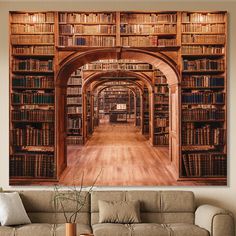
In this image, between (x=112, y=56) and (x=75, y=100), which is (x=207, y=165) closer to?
(x=112, y=56)

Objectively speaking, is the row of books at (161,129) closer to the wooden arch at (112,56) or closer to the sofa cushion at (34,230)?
the wooden arch at (112,56)

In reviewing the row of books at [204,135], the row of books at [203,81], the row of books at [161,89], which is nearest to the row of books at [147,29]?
the row of books at [203,81]

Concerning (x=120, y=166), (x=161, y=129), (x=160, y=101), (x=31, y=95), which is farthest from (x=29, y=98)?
(x=160, y=101)

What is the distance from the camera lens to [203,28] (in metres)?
6.89

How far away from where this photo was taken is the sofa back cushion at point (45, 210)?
632 centimetres

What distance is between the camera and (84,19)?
687 centimetres

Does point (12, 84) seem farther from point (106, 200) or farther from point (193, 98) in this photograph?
point (193, 98)

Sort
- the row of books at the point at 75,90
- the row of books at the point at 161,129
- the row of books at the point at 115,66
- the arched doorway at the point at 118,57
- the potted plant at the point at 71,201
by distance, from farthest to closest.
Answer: the row of books at the point at 115,66 → the row of books at the point at 161,129 → the row of books at the point at 75,90 → the arched doorway at the point at 118,57 → the potted plant at the point at 71,201

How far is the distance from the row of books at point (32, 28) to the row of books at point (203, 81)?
218cm

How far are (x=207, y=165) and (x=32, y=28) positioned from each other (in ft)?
11.1

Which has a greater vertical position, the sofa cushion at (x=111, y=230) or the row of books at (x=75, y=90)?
the row of books at (x=75, y=90)

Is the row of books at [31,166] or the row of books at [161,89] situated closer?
the row of books at [31,166]

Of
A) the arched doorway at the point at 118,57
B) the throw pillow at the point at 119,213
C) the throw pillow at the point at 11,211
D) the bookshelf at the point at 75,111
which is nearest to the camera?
the throw pillow at the point at 11,211

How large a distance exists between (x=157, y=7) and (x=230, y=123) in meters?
2.08
